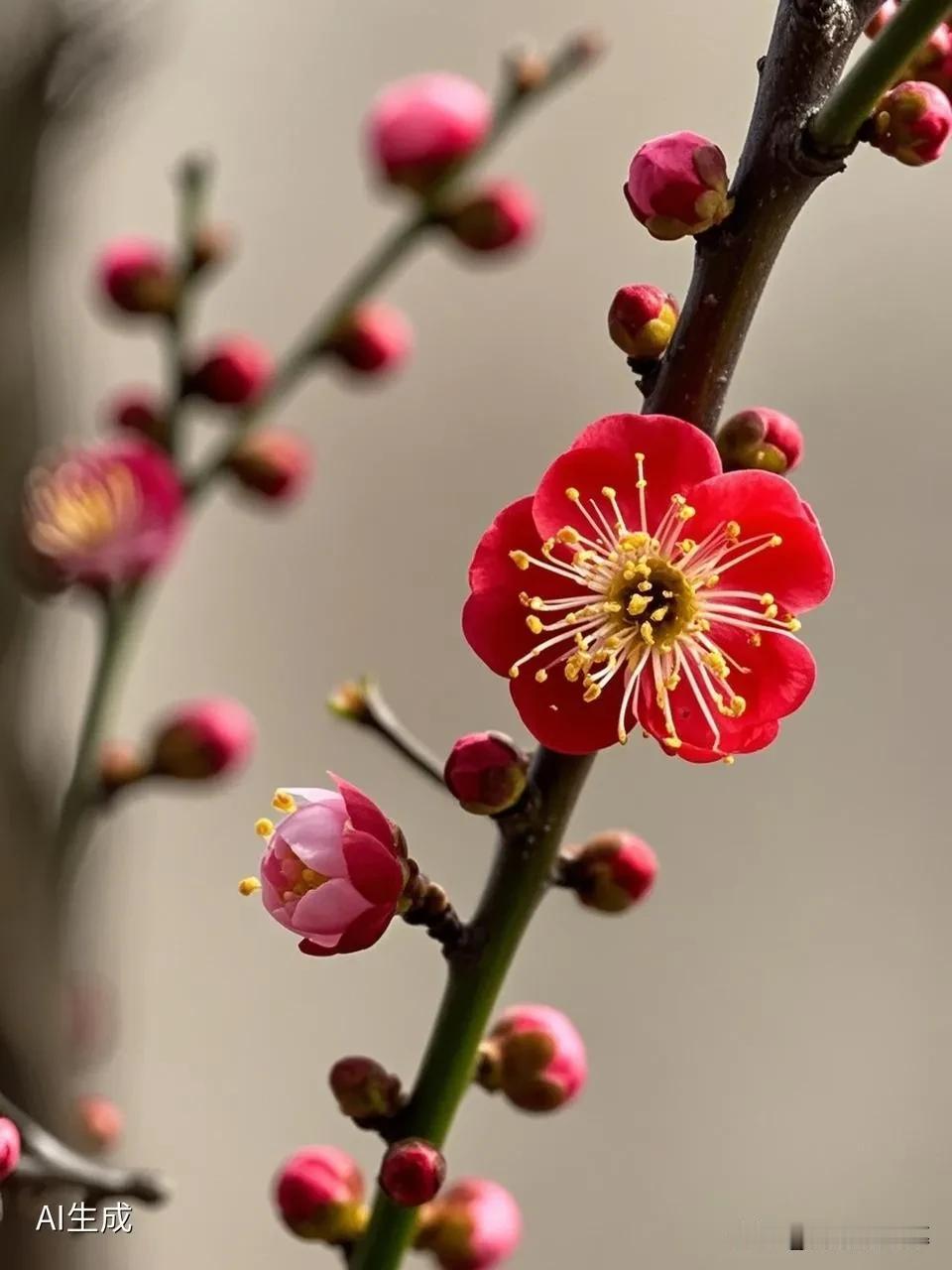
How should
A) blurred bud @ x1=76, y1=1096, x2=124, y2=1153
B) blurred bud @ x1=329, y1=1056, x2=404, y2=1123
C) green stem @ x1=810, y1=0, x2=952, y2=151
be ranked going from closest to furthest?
green stem @ x1=810, y1=0, x2=952, y2=151 → blurred bud @ x1=329, y1=1056, x2=404, y2=1123 → blurred bud @ x1=76, y1=1096, x2=124, y2=1153

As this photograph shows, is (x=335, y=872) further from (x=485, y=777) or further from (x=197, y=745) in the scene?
(x=197, y=745)

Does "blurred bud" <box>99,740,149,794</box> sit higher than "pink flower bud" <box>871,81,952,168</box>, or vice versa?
"pink flower bud" <box>871,81,952,168</box>

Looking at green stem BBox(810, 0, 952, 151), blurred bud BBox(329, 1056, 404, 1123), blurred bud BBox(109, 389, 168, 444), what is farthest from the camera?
blurred bud BBox(109, 389, 168, 444)

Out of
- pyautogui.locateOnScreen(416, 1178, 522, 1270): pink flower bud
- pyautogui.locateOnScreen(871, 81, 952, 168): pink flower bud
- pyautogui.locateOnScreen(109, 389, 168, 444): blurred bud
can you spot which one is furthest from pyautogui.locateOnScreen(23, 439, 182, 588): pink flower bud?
pyautogui.locateOnScreen(871, 81, 952, 168): pink flower bud

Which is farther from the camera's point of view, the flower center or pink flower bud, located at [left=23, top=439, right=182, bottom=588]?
pink flower bud, located at [left=23, top=439, right=182, bottom=588]

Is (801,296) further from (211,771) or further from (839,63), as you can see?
(839,63)

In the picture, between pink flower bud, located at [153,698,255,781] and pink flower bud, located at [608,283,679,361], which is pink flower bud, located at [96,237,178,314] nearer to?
pink flower bud, located at [153,698,255,781]

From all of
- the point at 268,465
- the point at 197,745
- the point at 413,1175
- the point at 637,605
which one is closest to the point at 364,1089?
the point at 413,1175
